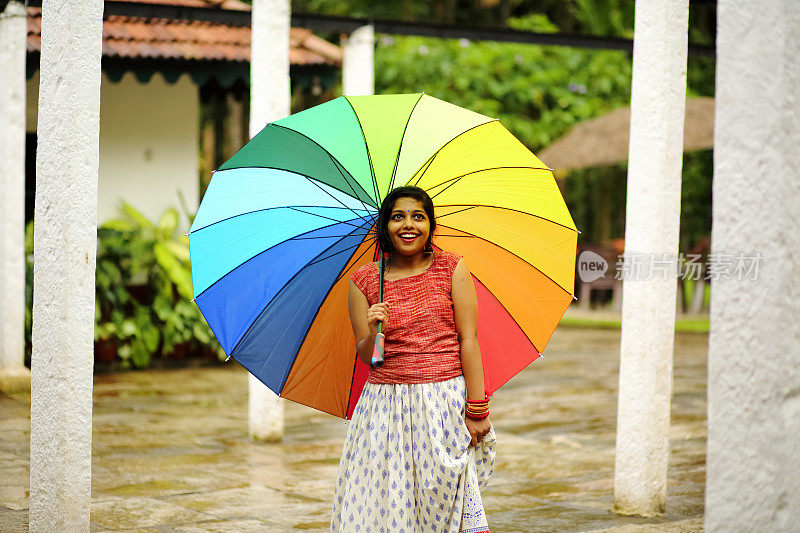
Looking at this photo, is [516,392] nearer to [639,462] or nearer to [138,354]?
[138,354]

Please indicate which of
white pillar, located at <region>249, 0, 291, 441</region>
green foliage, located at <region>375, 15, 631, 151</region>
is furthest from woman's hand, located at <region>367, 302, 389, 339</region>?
green foliage, located at <region>375, 15, 631, 151</region>

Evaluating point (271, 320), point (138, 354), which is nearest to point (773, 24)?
point (271, 320)

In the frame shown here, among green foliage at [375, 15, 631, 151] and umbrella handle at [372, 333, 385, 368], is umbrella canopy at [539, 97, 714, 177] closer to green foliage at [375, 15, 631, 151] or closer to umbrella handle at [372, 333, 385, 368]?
green foliage at [375, 15, 631, 151]

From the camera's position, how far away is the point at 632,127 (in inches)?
214

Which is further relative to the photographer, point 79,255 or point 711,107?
point 711,107

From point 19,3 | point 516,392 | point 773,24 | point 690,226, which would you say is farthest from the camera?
point 690,226

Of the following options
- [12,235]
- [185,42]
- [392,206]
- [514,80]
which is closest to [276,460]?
[392,206]

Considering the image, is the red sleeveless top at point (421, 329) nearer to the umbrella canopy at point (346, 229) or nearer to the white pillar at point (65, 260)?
the umbrella canopy at point (346, 229)

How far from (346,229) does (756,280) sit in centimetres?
182

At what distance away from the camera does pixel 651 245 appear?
533cm

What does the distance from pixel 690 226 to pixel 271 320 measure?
55.9 feet

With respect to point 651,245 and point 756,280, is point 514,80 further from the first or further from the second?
point 756,280

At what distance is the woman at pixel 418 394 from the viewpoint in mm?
3836

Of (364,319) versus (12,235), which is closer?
(364,319)
